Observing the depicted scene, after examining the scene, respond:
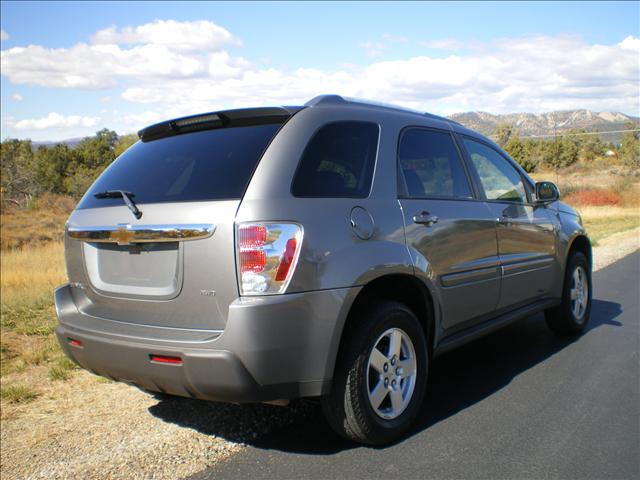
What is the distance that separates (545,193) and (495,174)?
65cm

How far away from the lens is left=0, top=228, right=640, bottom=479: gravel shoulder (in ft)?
10.7

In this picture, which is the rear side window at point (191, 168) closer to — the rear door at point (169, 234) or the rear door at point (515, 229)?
the rear door at point (169, 234)

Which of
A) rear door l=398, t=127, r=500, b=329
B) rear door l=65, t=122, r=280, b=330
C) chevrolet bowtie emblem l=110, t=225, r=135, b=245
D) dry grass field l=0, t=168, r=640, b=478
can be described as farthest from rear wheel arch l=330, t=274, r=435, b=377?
chevrolet bowtie emblem l=110, t=225, r=135, b=245

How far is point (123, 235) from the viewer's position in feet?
10.5

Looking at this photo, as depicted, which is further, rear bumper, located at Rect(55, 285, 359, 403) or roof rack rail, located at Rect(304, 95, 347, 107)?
roof rack rail, located at Rect(304, 95, 347, 107)

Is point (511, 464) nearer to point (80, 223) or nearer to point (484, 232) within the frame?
point (484, 232)

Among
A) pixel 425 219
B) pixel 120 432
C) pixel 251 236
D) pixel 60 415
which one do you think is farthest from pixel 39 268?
pixel 251 236

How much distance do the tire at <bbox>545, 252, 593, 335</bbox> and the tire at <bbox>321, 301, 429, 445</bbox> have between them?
2.50 meters

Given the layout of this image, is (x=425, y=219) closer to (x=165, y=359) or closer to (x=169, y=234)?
(x=169, y=234)

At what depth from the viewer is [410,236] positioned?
3.61 metres

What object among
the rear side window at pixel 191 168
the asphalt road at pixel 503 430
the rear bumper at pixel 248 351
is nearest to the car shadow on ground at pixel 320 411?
the asphalt road at pixel 503 430

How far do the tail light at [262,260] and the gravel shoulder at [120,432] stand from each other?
1120mm

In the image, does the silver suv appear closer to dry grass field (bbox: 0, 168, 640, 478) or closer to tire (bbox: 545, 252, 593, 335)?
dry grass field (bbox: 0, 168, 640, 478)

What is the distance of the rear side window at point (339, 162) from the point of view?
10.4 ft
